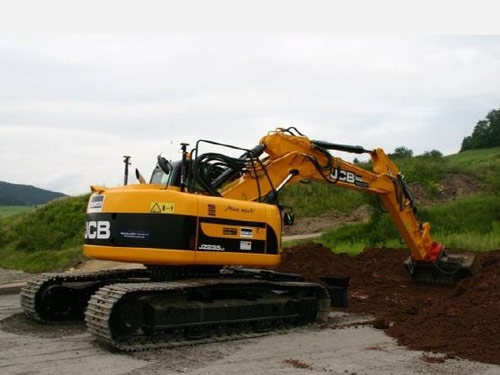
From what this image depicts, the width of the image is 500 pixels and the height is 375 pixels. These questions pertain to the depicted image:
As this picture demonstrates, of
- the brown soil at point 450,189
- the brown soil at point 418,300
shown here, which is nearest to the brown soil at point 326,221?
the brown soil at point 450,189

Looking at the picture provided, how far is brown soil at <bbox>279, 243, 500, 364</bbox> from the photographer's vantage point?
7602 millimetres

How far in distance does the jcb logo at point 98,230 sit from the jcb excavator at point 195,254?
0.01 metres

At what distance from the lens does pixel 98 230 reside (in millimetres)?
8086

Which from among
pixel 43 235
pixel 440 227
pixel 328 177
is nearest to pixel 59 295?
pixel 328 177

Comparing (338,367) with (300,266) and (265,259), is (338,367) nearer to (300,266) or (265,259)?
(265,259)

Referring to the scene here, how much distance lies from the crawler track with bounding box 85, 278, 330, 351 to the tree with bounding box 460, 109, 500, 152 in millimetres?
60738

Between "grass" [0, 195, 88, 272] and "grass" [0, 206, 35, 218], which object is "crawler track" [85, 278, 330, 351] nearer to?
"grass" [0, 195, 88, 272]

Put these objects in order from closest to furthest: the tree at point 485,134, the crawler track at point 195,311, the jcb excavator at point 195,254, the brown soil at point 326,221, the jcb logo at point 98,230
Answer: the crawler track at point 195,311, the jcb excavator at point 195,254, the jcb logo at point 98,230, the brown soil at point 326,221, the tree at point 485,134

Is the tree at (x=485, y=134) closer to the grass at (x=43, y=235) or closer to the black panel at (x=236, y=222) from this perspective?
the grass at (x=43, y=235)

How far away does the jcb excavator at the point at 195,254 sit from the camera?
7395 millimetres

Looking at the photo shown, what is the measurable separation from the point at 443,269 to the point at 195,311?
563 cm

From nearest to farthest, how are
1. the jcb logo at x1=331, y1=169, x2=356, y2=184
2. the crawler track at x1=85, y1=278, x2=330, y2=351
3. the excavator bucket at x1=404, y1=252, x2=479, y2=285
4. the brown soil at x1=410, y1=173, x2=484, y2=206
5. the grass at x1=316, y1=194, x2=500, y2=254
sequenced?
the crawler track at x1=85, y1=278, x2=330, y2=351 → the jcb logo at x1=331, y1=169, x2=356, y2=184 → the excavator bucket at x1=404, y1=252, x2=479, y2=285 → the grass at x1=316, y1=194, x2=500, y2=254 → the brown soil at x1=410, y1=173, x2=484, y2=206

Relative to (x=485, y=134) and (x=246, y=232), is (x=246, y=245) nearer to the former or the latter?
(x=246, y=232)

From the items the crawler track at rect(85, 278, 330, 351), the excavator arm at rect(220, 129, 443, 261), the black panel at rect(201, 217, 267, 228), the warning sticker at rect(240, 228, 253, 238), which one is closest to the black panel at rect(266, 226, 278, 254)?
the black panel at rect(201, 217, 267, 228)
